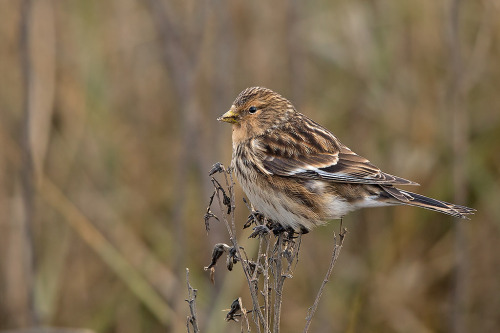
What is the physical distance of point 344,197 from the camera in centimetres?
371

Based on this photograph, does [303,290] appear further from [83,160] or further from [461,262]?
[83,160]

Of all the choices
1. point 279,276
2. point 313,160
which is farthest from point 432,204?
point 279,276

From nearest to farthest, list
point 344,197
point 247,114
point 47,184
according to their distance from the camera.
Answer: point 344,197
point 247,114
point 47,184

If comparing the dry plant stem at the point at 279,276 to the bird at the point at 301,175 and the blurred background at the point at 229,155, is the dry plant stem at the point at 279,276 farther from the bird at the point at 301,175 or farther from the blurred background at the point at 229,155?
the blurred background at the point at 229,155

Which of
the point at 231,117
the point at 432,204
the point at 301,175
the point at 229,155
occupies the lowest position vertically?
the point at 432,204

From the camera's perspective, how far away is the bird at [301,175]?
11.7 feet

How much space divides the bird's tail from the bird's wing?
7 cm

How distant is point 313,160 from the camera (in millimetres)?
3768

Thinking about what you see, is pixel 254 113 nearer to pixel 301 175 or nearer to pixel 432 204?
pixel 301 175

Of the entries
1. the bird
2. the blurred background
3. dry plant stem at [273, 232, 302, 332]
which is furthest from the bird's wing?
the blurred background

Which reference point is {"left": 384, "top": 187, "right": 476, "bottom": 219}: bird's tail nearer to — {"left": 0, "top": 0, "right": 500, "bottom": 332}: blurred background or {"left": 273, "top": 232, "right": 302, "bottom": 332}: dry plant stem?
{"left": 273, "top": 232, "right": 302, "bottom": 332}: dry plant stem

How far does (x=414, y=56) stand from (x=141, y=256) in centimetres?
275

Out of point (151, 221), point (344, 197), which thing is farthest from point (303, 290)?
point (344, 197)

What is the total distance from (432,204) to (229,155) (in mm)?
2695
